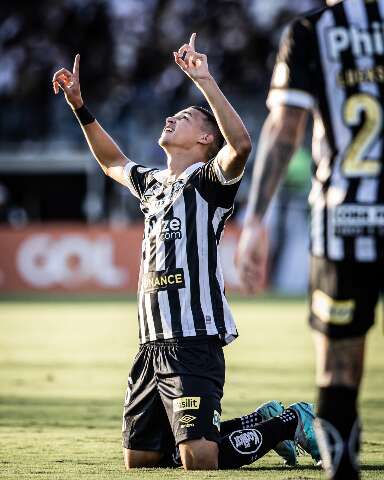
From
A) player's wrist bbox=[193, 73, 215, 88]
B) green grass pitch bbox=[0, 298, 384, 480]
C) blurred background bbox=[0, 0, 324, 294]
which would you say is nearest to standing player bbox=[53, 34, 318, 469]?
green grass pitch bbox=[0, 298, 384, 480]

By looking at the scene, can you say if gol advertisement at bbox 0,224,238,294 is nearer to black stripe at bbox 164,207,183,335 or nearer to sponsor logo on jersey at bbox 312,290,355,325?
black stripe at bbox 164,207,183,335

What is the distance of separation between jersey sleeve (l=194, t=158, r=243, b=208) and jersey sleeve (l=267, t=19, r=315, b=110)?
5.83 ft

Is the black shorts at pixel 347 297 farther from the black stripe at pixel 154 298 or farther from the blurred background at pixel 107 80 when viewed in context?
the blurred background at pixel 107 80

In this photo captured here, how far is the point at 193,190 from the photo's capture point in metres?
6.35

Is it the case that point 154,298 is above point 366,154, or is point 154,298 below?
below

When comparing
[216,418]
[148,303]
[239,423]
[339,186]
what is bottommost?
[239,423]

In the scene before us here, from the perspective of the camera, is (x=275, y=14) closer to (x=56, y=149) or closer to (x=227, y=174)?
(x=56, y=149)

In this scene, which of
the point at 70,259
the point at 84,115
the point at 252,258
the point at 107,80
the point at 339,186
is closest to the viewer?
the point at 252,258

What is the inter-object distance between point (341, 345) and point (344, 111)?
2.71 feet

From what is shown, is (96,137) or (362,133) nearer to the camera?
(362,133)

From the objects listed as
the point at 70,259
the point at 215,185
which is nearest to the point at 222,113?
the point at 215,185

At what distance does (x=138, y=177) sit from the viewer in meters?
6.81

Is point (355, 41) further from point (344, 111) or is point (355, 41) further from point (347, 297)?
point (347, 297)

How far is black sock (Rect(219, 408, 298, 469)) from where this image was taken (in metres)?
6.20
